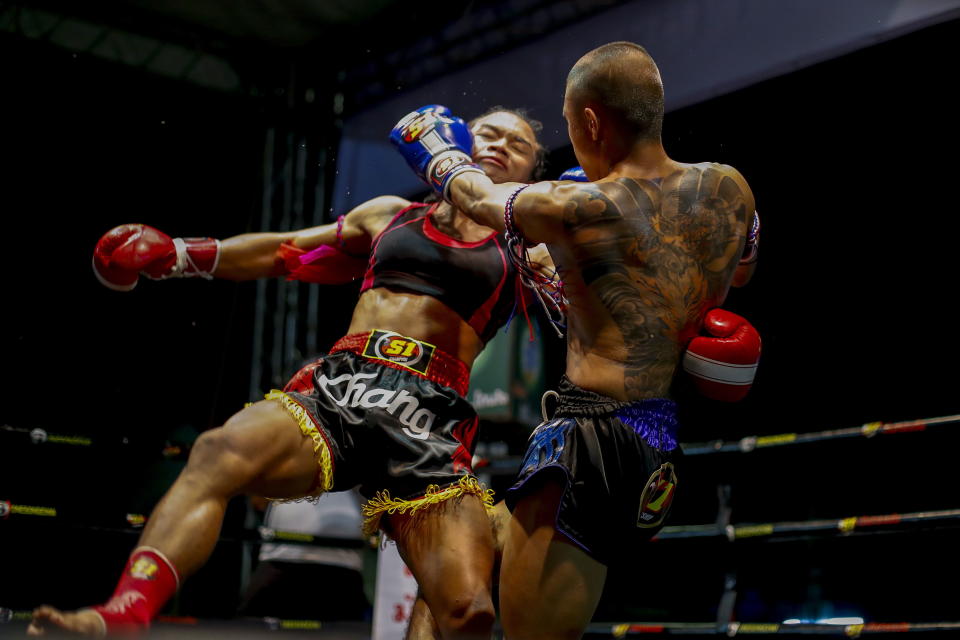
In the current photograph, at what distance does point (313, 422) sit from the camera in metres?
2.16

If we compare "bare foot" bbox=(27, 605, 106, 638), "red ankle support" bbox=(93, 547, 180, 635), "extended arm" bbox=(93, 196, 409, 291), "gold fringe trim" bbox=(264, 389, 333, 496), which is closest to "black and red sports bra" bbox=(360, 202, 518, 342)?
"extended arm" bbox=(93, 196, 409, 291)

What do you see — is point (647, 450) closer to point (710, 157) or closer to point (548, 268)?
point (548, 268)

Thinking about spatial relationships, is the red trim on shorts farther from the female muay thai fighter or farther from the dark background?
the dark background

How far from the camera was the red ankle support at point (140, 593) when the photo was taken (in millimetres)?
1590

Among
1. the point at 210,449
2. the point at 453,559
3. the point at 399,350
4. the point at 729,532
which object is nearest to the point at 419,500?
the point at 453,559

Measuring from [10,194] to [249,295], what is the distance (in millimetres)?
1237

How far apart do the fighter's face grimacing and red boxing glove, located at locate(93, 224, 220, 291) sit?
2.62 feet

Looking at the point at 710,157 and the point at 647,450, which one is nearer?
the point at 647,450

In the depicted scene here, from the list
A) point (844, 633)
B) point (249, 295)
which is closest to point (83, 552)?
point (249, 295)

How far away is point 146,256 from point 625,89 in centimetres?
136

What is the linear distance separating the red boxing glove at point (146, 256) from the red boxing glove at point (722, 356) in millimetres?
1390

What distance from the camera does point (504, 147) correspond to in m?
2.66

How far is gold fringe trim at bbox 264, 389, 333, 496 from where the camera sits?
214 centimetres

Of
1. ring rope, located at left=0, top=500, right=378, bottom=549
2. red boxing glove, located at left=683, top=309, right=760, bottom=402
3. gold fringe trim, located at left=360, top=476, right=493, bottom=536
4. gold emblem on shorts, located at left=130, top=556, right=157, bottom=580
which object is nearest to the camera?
gold emblem on shorts, located at left=130, top=556, right=157, bottom=580
